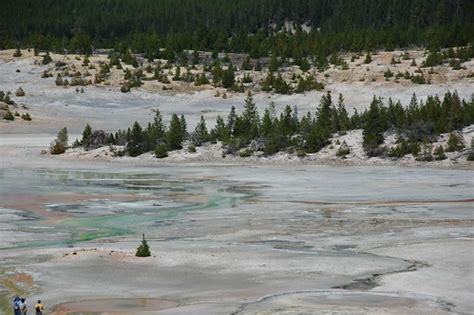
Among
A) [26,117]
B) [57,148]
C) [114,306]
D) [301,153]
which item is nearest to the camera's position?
[114,306]

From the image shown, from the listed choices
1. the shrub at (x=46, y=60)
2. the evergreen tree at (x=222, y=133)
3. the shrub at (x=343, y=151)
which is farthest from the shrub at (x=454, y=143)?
the shrub at (x=46, y=60)

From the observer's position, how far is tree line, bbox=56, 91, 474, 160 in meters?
38.2

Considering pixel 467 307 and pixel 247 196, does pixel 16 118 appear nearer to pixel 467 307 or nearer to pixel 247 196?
pixel 247 196

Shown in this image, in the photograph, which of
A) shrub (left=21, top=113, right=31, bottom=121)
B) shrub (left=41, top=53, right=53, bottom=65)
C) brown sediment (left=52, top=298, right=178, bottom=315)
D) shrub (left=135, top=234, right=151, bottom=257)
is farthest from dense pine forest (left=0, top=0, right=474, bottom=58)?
brown sediment (left=52, top=298, right=178, bottom=315)

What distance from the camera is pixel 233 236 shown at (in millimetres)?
20797

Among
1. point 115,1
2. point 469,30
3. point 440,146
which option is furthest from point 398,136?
point 115,1

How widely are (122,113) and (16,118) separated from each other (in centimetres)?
616

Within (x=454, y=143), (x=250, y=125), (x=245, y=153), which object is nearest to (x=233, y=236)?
(x=454, y=143)

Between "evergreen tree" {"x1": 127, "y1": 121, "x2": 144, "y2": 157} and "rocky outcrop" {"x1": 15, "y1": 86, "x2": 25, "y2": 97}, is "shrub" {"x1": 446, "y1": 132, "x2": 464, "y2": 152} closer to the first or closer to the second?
"evergreen tree" {"x1": 127, "y1": 121, "x2": 144, "y2": 157}

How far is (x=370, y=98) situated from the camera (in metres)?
53.6

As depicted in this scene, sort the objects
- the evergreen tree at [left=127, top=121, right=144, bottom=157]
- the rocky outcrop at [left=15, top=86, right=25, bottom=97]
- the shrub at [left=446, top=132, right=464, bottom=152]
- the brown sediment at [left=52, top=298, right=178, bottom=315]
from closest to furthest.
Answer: the brown sediment at [left=52, top=298, right=178, bottom=315], the shrub at [left=446, top=132, right=464, bottom=152], the evergreen tree at [left=127, top=121, right=144, bottom=157], the rocky outcrop at [left=15, top=86, right=25, bottom=97]

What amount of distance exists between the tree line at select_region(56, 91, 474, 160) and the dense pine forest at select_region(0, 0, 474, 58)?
26056 millimetres

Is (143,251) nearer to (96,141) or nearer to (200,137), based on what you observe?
(200,137)

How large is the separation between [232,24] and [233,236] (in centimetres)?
9247
